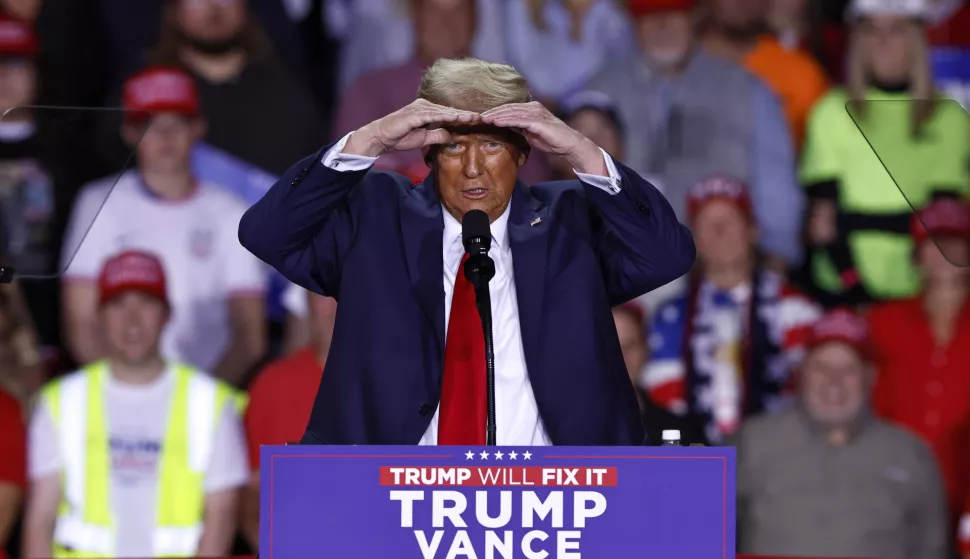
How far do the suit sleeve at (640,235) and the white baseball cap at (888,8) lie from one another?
3351 millimetres

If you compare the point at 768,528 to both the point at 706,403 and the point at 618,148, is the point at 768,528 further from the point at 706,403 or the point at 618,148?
the point at 618,148

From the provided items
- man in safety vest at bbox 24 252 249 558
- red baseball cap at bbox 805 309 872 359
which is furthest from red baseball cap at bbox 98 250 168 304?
red baseball cap at bbox 805 309 872 359

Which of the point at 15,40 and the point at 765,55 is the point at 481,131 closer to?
the point at 15,40

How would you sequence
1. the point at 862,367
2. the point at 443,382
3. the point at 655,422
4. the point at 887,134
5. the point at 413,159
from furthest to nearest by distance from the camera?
the point at 413,159, the point at 862,367, the point at 655,422, the point at 887,134, the point at 443,382

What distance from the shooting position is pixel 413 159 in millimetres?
5566

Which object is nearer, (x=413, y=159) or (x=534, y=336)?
(x=534, y=336)

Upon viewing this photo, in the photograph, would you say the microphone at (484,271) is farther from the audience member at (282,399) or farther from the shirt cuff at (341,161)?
the audience member at (282,399)

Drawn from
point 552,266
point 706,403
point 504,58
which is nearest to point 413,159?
point 504,58

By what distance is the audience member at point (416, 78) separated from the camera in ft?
18.0

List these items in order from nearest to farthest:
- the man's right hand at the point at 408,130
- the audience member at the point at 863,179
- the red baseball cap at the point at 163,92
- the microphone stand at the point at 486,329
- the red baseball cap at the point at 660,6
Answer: the microphone stand at the point at 486,329 → the man's right hand at the point at 408,130 → the red baseball cap at the point at 163,92 → the audience member at the point at 863,179 → the red baseball cap at the point at 660,6

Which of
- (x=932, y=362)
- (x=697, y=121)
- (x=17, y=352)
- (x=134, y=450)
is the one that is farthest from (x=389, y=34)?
(x=932, y=362)

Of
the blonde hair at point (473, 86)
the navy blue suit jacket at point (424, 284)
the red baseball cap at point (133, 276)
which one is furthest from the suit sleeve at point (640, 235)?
the red baseball cap at point (133, 276)

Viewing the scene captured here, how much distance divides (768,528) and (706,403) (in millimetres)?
503

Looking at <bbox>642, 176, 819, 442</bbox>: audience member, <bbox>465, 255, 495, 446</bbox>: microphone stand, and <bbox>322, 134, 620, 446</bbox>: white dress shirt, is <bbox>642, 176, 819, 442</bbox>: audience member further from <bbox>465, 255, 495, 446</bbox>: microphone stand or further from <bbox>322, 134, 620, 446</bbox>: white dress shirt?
<bbox>465, 255, 495, 446</bbox>: microphone stand
